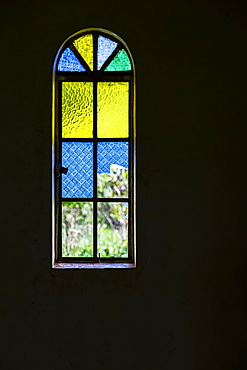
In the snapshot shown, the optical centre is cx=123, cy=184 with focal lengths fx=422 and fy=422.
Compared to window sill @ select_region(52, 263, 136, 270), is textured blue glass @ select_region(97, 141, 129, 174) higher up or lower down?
higher up

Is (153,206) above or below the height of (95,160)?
below

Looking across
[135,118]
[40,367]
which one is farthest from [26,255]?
[135,118]

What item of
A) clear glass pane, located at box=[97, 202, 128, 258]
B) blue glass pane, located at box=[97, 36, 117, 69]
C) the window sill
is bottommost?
the window sill

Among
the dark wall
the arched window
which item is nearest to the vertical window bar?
the arched window

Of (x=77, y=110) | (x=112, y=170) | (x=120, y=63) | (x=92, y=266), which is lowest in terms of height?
(x=92, y=266)

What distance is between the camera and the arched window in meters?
2.25

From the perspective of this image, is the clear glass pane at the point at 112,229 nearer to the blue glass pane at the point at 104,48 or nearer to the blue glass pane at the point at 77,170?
the blue glass pane at the point at 77,170

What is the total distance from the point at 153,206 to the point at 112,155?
0.36 metres

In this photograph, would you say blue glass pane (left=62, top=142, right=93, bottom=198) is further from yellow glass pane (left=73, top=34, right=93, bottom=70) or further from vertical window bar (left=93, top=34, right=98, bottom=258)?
yellow glass pane (left=73, top=34, right=93, bottom=70)

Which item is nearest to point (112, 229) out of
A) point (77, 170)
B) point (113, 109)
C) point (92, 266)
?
point (92, 266)

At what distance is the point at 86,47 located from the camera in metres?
2.27

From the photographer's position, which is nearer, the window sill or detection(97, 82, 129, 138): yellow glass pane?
the window sill

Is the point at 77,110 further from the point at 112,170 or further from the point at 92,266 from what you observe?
the point at 92,266

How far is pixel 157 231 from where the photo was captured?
6.97 ft
